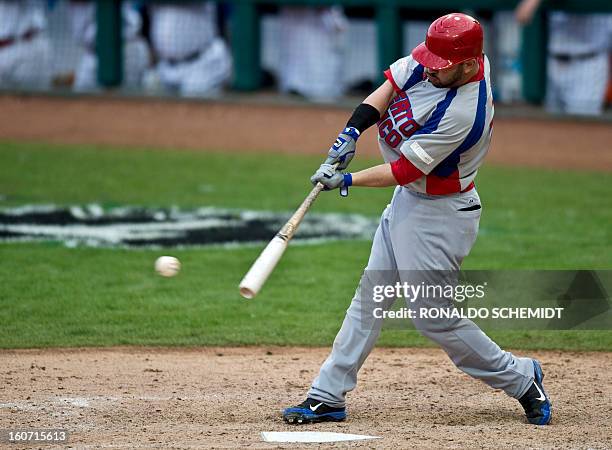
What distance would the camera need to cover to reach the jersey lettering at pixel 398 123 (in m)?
4.85

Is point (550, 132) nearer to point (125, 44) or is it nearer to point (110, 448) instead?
point (125, 44)

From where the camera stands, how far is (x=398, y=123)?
16.0ft

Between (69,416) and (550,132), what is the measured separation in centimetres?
896

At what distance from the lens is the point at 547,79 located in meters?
13.1

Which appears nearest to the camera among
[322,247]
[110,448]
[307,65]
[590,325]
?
[110,448]

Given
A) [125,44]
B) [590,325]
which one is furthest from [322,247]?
[125,44]

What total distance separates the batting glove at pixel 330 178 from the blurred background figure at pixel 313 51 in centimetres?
924

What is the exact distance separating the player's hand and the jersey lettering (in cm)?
14

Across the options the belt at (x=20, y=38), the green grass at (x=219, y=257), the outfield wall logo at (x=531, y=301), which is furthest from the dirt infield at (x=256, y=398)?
the belt at (x=20, y=38)

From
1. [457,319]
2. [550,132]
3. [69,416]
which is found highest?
[457,319]

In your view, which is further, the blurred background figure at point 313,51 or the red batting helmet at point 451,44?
the blurred background figure at point 313,51

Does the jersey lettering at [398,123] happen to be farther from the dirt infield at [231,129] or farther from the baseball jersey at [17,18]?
the baseball jersey at [17,18]

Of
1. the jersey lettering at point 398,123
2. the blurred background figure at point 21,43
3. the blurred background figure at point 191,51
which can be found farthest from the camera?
the blurred background figure at point 21,43

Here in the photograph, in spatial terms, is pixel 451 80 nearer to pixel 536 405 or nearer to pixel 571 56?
pixel 536 405
